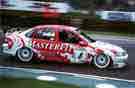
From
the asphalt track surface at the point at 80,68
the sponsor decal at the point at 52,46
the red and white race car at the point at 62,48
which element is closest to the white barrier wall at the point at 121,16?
the asphalt track surface at the point at 80,68

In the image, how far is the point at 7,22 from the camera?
24.6m

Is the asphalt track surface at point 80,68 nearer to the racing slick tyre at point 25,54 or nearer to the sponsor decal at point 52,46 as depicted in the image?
the racing slick tyre at point 25,54

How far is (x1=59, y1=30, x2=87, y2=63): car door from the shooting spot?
531 inches

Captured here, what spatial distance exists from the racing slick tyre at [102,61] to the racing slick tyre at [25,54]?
7.03 feet

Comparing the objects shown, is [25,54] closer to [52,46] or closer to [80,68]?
[52,46]

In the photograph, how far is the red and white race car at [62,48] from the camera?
13.4 m

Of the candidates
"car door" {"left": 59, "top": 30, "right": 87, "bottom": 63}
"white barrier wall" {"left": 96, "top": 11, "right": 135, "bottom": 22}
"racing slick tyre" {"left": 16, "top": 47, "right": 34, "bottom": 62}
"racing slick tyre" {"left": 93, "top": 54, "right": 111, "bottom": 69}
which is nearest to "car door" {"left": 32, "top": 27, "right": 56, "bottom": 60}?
"racing slick tyre" {"left": 16, "top": 47, "right": 34, "bottom": 62}

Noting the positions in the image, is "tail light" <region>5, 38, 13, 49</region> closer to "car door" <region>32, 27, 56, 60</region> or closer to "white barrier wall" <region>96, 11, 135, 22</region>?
"car door" <region>32, 27, 56, 60</region>

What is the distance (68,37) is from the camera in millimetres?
13766

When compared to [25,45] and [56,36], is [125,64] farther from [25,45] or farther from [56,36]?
[25,45]

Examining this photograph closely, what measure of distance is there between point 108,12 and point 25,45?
1015cm

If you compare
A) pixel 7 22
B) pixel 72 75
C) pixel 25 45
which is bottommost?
pixel 72 75

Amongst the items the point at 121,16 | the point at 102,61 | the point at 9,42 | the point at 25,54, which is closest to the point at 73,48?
the point at 102,61

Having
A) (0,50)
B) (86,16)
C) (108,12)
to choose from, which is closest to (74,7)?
(86,16)
